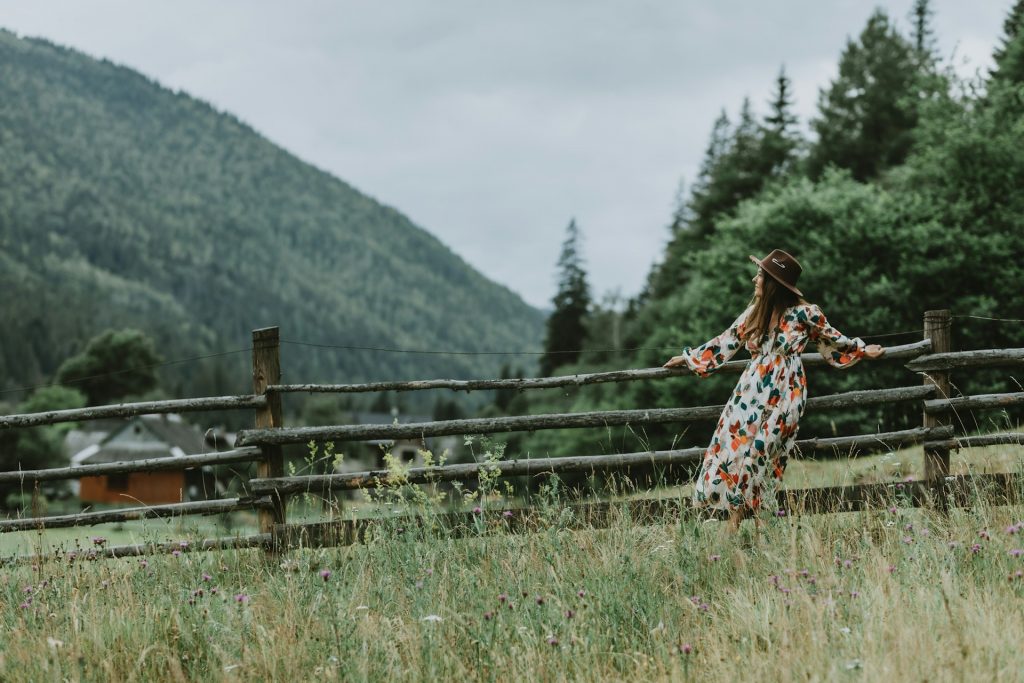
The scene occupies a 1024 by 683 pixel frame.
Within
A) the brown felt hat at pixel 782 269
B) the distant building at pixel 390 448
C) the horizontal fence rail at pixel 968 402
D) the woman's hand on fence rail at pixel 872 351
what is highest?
the brown felt hat at pixel 782 269

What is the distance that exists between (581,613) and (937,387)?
11.9 ft

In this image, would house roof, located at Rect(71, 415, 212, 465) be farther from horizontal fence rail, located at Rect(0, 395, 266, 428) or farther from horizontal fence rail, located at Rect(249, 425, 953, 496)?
horizontal fence rail, located at Rect(249, 425, 953, 496)

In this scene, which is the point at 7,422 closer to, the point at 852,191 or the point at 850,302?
the point at 850,302

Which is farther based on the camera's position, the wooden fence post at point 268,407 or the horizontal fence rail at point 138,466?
the wooden fence post at point 268,407

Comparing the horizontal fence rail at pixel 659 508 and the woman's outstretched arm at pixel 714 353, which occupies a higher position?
the woman's outstretched arm at pixel 714 353

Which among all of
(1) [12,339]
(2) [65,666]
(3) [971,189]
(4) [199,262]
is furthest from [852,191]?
(4) [199,262]

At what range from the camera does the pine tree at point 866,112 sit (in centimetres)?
3366

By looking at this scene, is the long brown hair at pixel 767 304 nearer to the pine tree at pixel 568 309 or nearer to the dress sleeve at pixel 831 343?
the dress sleeve at pixel 831 343

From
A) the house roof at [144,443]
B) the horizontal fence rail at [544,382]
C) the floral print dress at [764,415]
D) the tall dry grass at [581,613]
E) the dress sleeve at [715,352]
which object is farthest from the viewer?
the house roof at [144,443]

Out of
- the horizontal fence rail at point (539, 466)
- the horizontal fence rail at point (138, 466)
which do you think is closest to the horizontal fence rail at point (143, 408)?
the horizontal fence rail at point (138, 466)

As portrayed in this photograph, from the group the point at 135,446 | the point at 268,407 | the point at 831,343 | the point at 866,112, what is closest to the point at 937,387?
A: the point at 831,343

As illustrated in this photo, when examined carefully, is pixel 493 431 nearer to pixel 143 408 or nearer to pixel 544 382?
pixel 544 382

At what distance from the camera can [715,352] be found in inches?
205

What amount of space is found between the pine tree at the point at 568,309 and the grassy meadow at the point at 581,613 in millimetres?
44811
